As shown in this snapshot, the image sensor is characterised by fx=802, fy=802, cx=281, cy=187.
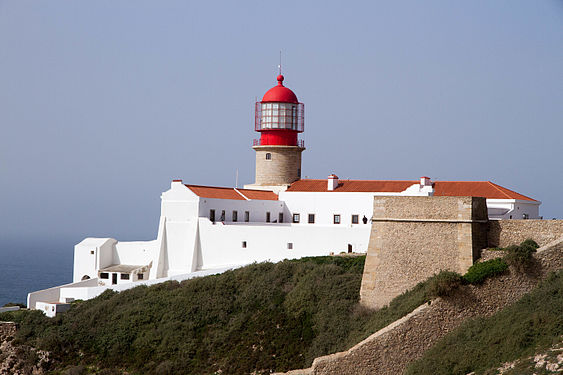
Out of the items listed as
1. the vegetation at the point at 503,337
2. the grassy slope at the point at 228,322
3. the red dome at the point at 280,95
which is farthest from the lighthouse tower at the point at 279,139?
the vegetation at the point at 503,337

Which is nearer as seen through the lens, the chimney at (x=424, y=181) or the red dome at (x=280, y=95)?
the chimney at (x=424, y=181)

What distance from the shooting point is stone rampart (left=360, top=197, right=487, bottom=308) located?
2162 cm

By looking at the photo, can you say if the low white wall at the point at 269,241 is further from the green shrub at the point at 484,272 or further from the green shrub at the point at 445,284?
the green shrub at the point at 445,284

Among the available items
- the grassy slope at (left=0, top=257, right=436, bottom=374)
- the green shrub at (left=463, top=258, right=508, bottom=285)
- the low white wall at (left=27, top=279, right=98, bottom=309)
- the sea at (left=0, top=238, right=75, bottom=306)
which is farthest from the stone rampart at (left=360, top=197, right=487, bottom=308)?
the sea at (left=0, top=238, right=75, bottom=306)

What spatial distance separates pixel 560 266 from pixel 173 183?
672 inches

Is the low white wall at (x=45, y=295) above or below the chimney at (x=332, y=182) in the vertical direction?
below

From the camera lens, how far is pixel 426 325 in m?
20.2

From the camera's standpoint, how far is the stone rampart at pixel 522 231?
854 inches

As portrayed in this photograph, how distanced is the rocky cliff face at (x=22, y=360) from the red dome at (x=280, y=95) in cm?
1530

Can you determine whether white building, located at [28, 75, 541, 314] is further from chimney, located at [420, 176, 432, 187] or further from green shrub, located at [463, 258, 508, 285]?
green shrub, located at [463, 258, 508, 285]

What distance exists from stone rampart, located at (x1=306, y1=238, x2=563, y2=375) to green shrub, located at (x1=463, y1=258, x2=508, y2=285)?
15cm

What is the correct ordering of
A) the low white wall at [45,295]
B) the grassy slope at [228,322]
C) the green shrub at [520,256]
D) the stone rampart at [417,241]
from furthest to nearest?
the low white wall at [45,295] < the grassy slope at [228,322] < the stone rampart at [417,241] < the green shrub at [520,256]

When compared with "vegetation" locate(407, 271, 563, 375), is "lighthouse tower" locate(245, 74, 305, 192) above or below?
above

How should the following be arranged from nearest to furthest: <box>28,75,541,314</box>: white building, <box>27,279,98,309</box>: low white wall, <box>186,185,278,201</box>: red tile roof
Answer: <box>28,75,541,314</box>: white building
<box>27,279,98,309</box>: low white wall
<box>186,185,278,201</box>: red tile roof
